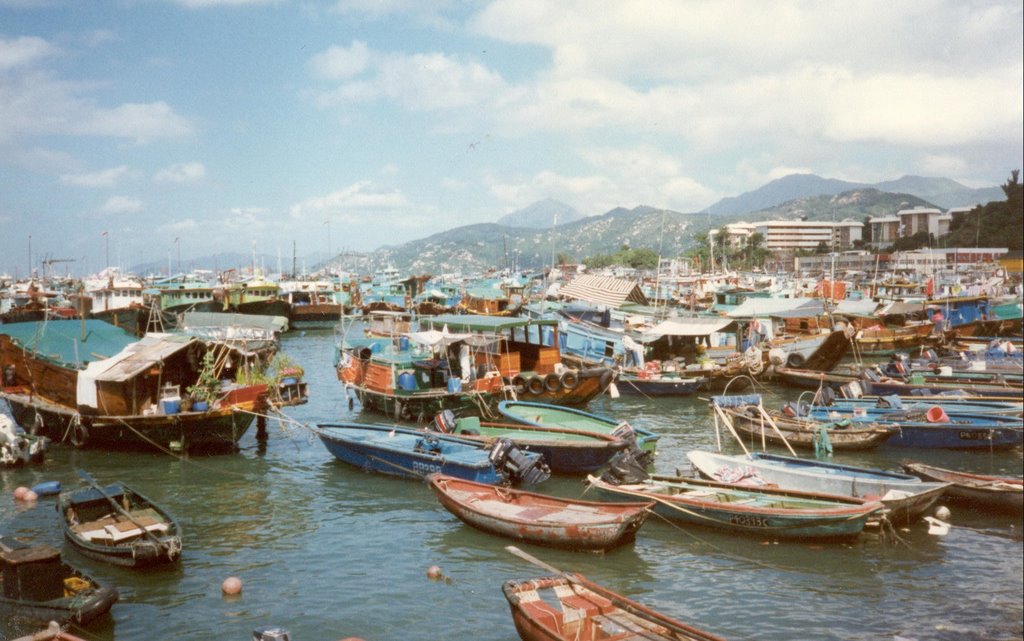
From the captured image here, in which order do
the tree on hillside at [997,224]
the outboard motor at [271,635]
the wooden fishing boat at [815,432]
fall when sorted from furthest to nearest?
the tree on hillside at [997,224] < the wooden fishing boat at [815,432] < the outboard motor at [271,635]

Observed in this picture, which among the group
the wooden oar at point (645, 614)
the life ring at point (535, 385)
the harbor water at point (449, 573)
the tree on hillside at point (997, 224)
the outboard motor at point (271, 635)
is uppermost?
the tree on hillside at point (997, 224)

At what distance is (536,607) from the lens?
9.30 m

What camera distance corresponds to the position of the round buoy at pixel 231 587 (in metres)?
11.5

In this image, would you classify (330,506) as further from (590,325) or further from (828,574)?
(590,325)

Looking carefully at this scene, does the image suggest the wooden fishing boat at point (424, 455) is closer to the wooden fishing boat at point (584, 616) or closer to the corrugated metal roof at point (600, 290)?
the wooden fishing boat at point (584, 616)

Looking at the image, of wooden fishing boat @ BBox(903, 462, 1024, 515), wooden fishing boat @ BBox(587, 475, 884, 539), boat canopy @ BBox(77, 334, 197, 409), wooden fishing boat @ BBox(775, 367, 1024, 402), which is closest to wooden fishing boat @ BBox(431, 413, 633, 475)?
wooden fishing boat @ BBox(587, 475, 884, 539)

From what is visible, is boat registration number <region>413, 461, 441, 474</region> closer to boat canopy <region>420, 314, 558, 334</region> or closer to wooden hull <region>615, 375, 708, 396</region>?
boat canopy <region>420, 314, 558, 334</region>

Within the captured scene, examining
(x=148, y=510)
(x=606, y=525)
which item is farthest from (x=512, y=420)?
(x=148, y=510)

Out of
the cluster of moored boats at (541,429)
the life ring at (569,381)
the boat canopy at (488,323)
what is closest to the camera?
the cluster of moored boats at (541,429)

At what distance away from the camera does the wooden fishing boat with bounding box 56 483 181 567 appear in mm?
11820

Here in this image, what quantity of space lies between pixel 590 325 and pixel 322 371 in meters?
14.2

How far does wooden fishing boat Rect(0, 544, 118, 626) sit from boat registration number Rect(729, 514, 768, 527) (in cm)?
995

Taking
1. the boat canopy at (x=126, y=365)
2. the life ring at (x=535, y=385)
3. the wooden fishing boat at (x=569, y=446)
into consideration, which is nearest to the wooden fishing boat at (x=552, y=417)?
the life ring at (x=535, y=385)

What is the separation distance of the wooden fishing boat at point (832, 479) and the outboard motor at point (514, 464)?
3.49m
